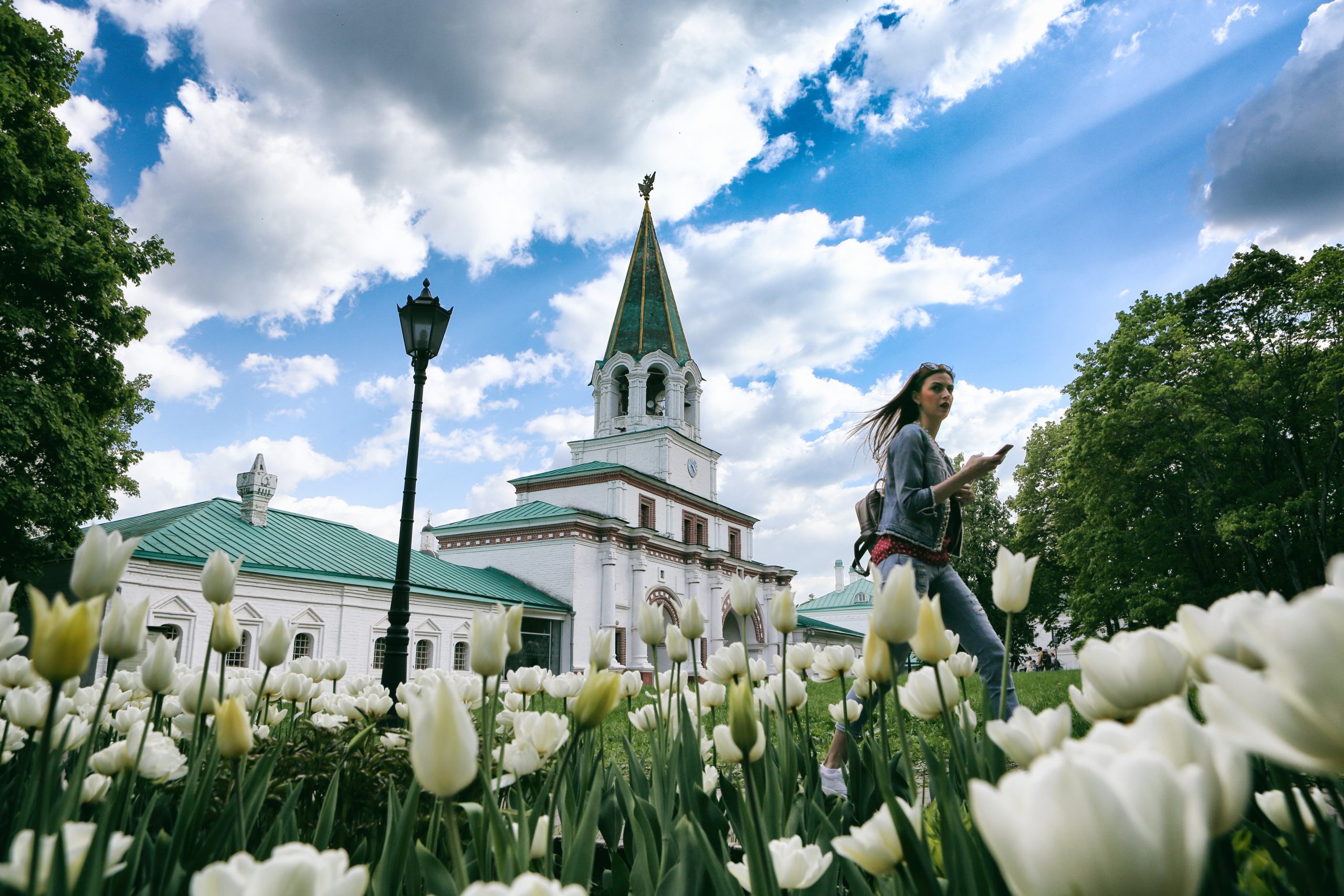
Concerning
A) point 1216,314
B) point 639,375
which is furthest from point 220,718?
point 639,375

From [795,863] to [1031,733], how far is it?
0.47 metres

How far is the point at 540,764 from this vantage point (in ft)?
6.93

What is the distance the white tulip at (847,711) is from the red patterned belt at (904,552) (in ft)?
3.49

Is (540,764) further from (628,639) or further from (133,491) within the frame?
(628,639)

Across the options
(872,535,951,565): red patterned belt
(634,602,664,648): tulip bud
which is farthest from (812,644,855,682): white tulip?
(872,535,951,565): red patterned belt

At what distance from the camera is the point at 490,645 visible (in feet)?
5.00

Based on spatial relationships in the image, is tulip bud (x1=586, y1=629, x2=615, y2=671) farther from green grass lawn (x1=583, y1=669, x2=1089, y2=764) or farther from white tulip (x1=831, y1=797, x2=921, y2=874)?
white tulip (x1=831, y1=797, x2=921, y2=874)

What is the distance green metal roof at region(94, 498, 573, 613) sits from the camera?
17.8m

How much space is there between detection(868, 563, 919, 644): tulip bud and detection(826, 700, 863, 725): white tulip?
4.62 ft

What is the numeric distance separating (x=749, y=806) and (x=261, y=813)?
206 cm

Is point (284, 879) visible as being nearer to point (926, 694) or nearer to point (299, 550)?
point (926, 694)

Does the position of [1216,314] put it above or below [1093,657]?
above

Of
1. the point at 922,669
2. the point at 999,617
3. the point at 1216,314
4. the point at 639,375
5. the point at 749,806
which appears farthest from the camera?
the point at 639,375

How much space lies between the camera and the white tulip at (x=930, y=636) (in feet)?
4.20
